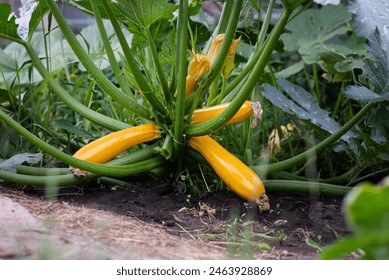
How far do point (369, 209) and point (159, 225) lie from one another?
2.47ft

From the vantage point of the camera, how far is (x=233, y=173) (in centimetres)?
170

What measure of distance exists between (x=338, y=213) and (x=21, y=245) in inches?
35.0

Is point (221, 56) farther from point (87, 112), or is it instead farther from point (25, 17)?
point (25, 17)

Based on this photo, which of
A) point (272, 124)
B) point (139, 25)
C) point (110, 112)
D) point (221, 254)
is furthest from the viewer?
point (272, 124)

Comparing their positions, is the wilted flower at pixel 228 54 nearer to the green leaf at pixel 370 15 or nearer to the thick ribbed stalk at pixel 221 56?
the thick ribbed stalk at pixel 221 56

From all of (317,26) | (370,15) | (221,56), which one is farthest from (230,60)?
(317,26)

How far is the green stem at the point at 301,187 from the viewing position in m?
1.79

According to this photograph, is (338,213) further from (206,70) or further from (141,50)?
(141,50)

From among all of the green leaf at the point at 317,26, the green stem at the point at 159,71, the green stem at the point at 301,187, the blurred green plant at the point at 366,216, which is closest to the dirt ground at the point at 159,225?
the green stem at the point at 301,187

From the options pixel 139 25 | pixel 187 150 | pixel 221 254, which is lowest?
pixel 221 254

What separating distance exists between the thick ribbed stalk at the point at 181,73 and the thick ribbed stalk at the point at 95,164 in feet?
0.26

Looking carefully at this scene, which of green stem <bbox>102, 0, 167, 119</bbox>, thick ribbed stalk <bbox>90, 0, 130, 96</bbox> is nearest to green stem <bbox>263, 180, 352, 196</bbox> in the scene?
green stem <bbox>102, 0, 167, 119</bbox>

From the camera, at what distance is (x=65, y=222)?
54.7 inches
